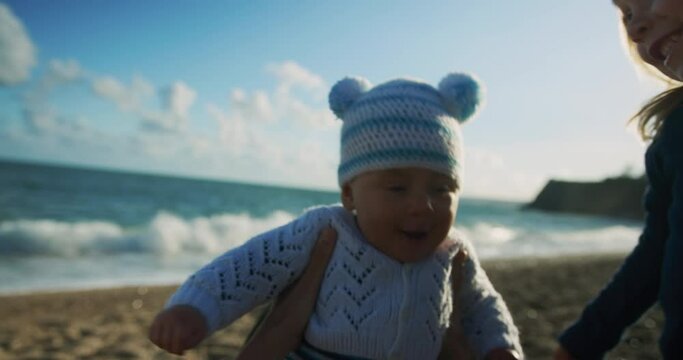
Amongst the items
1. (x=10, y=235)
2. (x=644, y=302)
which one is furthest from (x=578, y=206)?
(x=644, y=302)

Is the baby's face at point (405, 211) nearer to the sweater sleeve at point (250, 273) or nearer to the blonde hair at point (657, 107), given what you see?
the sweater sleeve at point (250, 273)

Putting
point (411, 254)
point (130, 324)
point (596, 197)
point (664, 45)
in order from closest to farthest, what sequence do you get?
point (664, 45)
point (411, 254)
point (130, 324)
point (596, 197)

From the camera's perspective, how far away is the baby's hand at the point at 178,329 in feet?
4.67

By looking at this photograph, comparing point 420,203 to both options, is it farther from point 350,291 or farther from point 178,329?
point 178,329

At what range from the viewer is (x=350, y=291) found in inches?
67.6

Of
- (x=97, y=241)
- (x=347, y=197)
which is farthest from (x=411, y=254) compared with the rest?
(x=97, y=241)

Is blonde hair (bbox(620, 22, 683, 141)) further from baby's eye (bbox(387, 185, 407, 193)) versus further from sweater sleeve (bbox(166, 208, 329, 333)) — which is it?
sweater sleeve (bbox(166, 208, 329, 333))

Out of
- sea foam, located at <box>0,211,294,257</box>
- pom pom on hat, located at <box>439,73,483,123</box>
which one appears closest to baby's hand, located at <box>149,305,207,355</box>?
pom pom on hat, located at <box>439,73,483,123</box>

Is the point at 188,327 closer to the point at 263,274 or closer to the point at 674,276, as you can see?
the point at 263,274

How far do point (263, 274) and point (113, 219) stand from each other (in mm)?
19559

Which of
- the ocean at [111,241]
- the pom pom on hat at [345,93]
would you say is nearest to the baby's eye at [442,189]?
the pom pom on hat at [345,93]

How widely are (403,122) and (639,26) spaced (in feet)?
2.32

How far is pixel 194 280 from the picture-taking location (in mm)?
1599

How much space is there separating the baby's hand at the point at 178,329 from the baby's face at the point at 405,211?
59 centimetres
